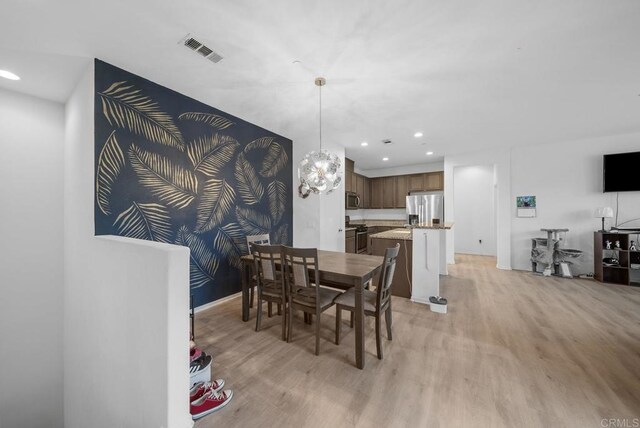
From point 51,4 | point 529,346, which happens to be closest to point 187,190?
point 51,4

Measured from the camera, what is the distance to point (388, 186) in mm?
6812

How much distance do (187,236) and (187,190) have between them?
22.5 inches

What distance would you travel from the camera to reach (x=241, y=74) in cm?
236

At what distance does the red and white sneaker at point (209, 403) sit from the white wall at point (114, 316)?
0.92ft

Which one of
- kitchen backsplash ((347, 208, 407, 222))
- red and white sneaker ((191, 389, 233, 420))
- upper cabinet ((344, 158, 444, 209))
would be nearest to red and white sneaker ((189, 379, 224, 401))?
red and white sneaker ((191, 389, 233, 420))

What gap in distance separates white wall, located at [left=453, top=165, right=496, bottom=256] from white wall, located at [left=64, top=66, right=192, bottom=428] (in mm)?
7229

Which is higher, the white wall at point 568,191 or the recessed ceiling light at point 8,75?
the recessed ceiling light at point 8,75

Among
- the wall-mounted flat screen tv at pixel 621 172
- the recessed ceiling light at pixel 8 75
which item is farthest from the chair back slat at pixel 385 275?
the wall-mounted flat screen tv at pixel 621 172

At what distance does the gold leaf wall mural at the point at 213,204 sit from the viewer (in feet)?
9.94

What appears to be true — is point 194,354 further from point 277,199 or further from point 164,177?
point 277,199

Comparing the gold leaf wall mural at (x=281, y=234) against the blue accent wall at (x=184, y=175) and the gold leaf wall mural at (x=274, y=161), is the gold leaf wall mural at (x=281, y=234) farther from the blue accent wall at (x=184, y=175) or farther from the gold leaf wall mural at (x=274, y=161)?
the gold leaf wall mural at (x=274, y=161)

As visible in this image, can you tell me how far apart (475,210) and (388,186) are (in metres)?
2.51

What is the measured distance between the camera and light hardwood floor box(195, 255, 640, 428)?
147cm

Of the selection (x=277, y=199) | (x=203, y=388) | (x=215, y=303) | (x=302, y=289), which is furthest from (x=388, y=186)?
(x=203, y=388)
